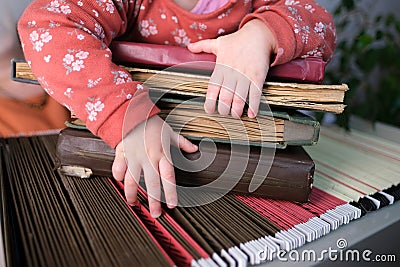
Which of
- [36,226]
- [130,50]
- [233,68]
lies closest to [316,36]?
[233,68]

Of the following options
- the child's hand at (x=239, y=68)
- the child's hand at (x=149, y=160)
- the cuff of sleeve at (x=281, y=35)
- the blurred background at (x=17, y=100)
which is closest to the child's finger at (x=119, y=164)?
the child's hand at (x=149, y=160)

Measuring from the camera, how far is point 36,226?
406mm

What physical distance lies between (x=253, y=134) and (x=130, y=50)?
0.19m

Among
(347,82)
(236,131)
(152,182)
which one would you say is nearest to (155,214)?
(152,182)

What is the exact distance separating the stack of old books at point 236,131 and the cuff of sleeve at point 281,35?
1 cm

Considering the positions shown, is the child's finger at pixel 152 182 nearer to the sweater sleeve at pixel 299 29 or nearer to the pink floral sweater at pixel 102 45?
the pink floral sweater at pixel 102 45

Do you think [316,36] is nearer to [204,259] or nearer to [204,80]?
[204,80]

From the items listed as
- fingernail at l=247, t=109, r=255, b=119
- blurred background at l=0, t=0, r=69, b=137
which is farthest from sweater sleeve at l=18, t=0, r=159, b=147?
blurred background at l=0, t=0, r=69, b=137

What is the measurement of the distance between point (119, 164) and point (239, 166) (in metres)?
0.14

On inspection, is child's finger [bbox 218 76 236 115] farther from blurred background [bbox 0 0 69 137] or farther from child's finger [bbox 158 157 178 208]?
blurred background [bbox 0 0 69 137]

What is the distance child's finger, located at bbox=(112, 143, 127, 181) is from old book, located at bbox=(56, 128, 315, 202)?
34mm

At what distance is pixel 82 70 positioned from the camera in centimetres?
47

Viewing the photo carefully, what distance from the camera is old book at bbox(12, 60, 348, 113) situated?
1.54ft

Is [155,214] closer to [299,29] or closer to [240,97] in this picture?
[240,97]
